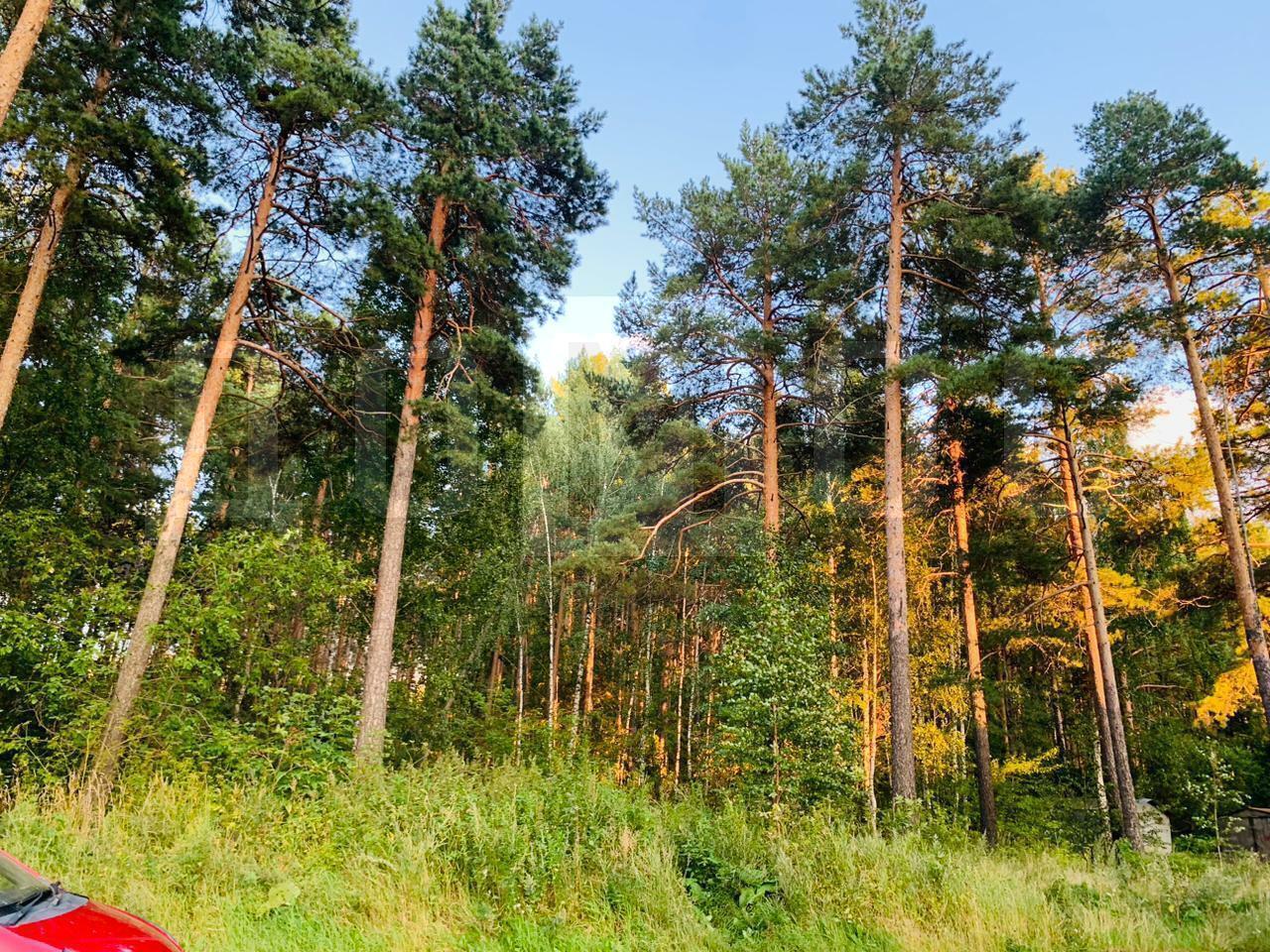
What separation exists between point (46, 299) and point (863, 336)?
1402 cm

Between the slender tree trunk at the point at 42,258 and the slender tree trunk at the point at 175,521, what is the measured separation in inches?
75.6

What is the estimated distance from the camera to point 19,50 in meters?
6.11

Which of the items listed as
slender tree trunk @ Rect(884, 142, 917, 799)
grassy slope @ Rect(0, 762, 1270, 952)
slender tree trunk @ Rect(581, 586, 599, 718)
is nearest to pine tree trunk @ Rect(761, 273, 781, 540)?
slender tree trunk @ Rect(884, 142, 917, 799)

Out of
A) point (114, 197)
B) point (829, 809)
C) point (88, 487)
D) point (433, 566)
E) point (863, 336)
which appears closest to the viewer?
point (829, 809)

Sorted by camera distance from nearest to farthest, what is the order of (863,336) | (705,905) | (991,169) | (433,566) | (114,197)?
(705,905) < (114,197) < (991,169) < (863,336) < (433,566)

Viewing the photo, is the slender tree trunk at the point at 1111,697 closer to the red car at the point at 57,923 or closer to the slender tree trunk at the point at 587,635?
the slender tree trunk at the point at 587,635

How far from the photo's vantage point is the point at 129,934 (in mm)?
2576

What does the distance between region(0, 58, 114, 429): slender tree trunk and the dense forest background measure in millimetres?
86

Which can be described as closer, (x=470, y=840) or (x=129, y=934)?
(x=129, y=934)

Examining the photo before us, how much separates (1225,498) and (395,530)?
14.1 meters

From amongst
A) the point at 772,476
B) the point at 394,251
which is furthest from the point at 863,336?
the point at 394,251

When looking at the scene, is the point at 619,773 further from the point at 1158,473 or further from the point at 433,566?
the point at 1158,473

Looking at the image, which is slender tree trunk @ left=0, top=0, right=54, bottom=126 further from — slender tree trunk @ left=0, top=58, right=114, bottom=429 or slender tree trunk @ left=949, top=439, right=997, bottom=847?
slender tree trunk @ left=949, top=439, right=997, bottom=847

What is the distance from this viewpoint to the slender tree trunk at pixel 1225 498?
11.0 m
